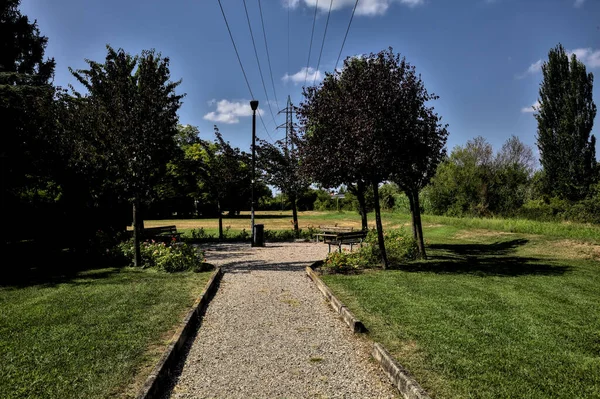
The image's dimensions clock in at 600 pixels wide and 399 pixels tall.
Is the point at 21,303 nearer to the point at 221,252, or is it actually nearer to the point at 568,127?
the point at 221,252

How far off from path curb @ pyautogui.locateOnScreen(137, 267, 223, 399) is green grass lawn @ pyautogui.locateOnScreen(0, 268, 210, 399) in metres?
0.14

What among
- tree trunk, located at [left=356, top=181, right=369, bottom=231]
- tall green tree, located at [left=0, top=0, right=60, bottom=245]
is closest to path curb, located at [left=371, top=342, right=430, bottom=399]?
tree trunk, located at [left=356, top=181, right=369, bottom=231]

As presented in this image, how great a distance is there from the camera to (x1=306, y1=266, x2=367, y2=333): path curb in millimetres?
5688

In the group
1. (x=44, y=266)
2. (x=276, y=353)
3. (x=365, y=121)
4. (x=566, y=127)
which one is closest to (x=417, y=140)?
(x=365, y=121)

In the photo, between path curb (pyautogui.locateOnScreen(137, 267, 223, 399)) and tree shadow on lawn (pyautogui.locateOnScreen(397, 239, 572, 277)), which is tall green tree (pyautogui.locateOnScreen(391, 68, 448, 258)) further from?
path curb (pyautogui.locateOnScreen(137, 267, 223, 399))

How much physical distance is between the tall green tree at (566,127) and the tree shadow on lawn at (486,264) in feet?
60.5

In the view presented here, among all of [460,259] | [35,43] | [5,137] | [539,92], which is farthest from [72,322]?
[539,92]

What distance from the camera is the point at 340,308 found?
22.3 ft

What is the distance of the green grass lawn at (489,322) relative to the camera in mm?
3938

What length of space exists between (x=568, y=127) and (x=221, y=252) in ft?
100

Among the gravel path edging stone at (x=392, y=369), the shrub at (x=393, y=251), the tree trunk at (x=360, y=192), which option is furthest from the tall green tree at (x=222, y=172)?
the gravel path edging stone at (x=392, y=369)

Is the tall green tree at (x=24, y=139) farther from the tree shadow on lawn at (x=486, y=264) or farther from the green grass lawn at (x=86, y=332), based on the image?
the tree shadow on lawn at (x=486, y=264)

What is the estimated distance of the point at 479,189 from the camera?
35469 mm

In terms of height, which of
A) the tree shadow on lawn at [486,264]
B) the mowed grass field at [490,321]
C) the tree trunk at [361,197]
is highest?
the tree trunk at [361,197]
